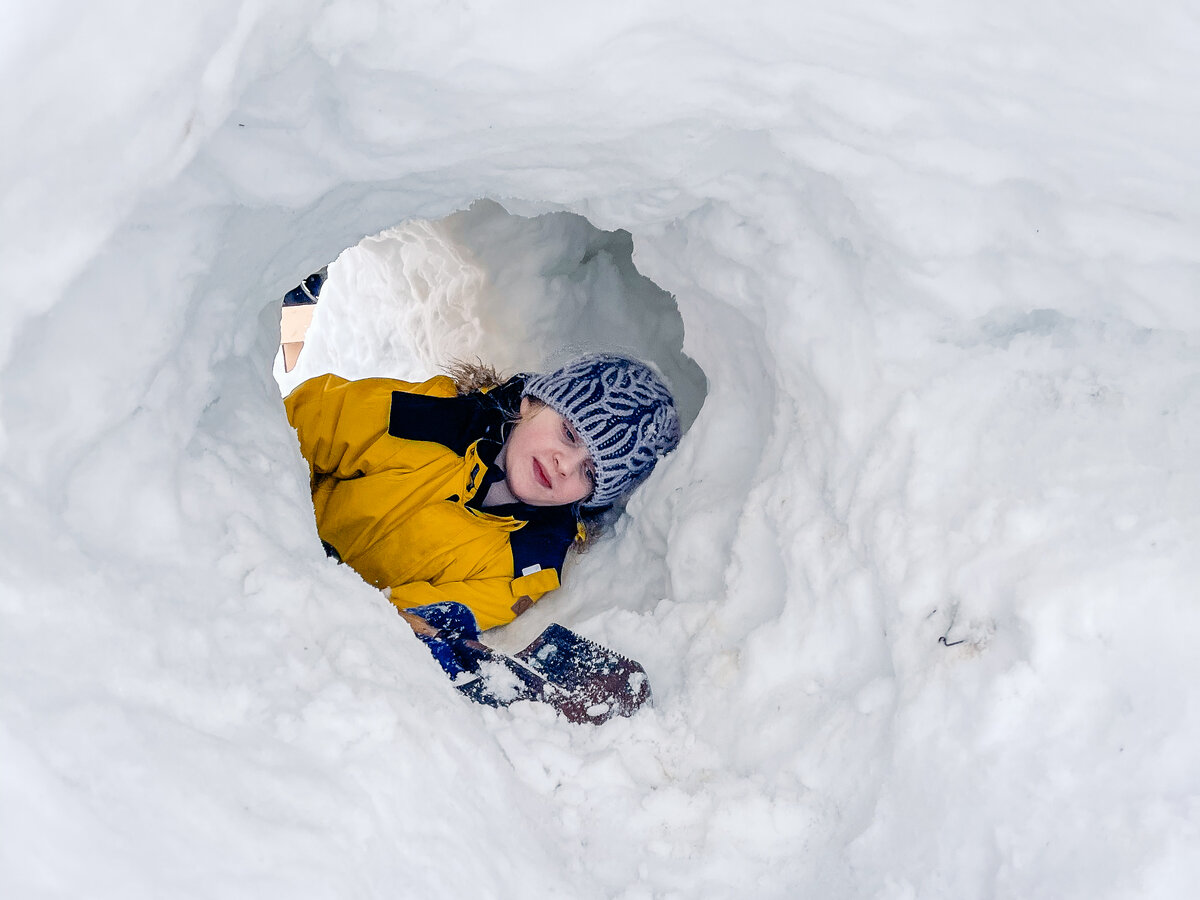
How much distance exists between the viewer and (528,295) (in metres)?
2.96

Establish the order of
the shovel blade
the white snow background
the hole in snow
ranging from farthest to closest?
the hole in snow
the shovel blade
the white snow background

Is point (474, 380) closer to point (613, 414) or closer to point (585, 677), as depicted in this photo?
point (613, 414)

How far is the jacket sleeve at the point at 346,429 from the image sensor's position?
2.38m

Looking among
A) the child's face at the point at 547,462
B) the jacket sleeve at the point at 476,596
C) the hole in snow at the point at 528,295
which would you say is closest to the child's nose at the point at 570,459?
the child's face at the point at 547,462

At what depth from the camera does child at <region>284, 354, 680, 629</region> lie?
7.62ft

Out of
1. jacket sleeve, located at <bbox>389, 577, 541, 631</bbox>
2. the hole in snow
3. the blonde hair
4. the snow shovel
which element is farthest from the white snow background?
the hole in snow

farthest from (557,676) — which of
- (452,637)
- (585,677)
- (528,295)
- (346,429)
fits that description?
(528,295)

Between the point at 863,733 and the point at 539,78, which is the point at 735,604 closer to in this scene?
the point at 863,733

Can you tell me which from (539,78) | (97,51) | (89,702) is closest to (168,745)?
(89,702)

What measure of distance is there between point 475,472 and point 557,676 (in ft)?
2.47

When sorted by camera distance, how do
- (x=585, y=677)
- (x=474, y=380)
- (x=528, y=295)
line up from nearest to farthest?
(x=585, y=677) < (x=474, y=380) < (x=528, y=295)

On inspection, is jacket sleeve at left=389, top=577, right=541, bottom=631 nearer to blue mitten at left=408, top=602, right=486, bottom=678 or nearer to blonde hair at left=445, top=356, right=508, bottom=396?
blue mitten at left=408, top=602, right=486, bottom=678

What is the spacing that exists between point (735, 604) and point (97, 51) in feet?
4.31

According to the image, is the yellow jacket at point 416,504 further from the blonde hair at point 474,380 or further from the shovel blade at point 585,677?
the shovel blade at point 585,677
